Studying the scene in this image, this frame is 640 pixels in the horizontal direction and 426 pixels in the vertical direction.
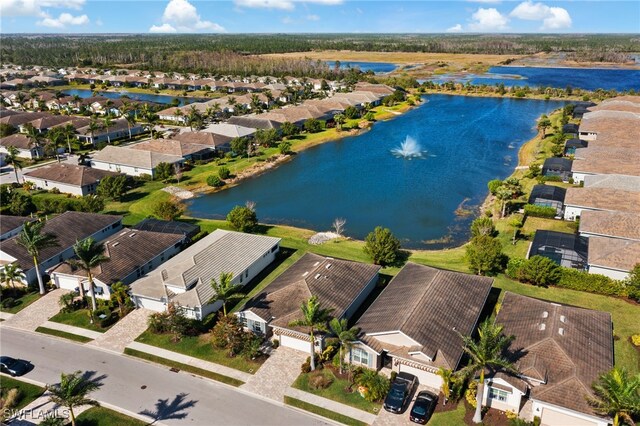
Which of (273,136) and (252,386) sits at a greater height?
(273,136)

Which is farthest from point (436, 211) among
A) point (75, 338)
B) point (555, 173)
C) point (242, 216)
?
point (75, 338)

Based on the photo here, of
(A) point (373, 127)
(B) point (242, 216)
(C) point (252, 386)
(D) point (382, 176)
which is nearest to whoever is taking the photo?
(C) point (252, 386)

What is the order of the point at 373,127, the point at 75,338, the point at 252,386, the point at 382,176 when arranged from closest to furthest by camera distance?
the point at 252,386
the point at 75,338
the point at 382,176
the point at 373,127

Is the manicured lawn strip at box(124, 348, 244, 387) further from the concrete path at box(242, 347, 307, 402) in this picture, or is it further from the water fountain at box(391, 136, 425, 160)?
the water fountain at box(391, 136, 425, 160)

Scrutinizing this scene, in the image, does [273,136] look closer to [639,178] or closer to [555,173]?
[555,173]

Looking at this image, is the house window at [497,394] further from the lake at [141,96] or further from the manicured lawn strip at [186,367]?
the lake at [141,96]

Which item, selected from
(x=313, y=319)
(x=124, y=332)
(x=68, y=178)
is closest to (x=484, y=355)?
(x=313, y=319)
